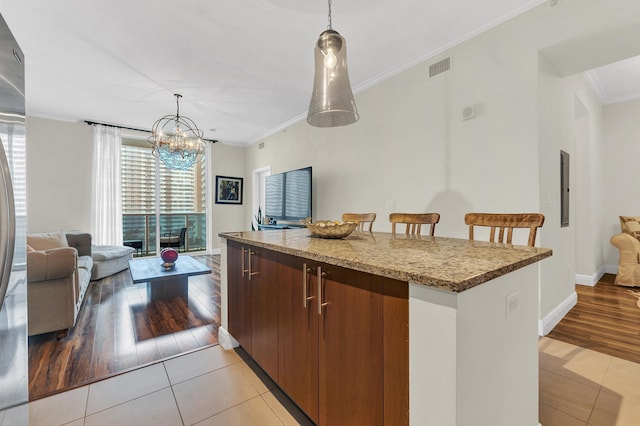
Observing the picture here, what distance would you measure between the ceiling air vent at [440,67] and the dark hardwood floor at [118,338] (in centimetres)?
329

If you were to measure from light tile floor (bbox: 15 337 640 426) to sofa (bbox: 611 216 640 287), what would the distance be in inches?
100

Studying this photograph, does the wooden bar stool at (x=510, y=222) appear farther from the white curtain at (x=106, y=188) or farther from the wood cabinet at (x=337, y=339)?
the white curtain at (x=106, y=188)

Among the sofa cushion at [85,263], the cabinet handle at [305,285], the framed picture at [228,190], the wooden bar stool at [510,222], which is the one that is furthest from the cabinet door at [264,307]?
the framed picture at [228,190]

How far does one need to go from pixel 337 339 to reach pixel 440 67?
2.82 meters

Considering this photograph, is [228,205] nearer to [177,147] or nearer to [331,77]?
[177,147]

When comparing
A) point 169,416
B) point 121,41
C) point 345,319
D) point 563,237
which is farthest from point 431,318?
point 121,41

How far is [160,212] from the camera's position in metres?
6.03

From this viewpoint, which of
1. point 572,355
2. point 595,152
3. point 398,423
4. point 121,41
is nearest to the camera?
point 398,423

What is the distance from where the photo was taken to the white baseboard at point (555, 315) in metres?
2.34

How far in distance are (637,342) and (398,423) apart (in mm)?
2616

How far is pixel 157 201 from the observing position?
599 centimetres

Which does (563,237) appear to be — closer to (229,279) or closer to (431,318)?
(431,318)

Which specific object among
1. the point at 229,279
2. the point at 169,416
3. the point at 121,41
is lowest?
the point at 169,416

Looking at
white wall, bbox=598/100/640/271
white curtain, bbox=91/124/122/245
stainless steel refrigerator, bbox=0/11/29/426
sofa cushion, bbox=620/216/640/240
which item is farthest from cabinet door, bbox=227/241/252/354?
white wall, bbox=598/100/640/271
